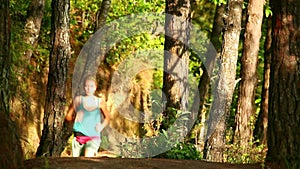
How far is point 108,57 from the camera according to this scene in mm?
23531

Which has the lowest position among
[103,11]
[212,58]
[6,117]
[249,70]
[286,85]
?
[6,117]

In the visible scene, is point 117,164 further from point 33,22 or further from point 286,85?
point 33,22

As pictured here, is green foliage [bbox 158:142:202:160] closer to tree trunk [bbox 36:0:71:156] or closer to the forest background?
the forest background

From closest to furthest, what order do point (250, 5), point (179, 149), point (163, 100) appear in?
1. point (179, 149)
2. point (163, 100)
3. point (250, 5)

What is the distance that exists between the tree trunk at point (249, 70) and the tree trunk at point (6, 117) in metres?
11.3

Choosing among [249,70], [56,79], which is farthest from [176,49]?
[249,70]

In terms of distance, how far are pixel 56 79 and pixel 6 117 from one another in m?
7.26

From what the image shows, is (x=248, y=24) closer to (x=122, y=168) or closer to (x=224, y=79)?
(x=224, y=79)

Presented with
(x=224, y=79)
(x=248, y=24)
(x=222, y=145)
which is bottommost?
(x=222, y=145)

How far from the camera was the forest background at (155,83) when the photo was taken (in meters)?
9.57

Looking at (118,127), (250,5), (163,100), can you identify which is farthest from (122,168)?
(118,127)

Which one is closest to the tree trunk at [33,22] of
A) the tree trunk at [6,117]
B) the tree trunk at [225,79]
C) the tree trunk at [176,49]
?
the tree trunk at [176,49]

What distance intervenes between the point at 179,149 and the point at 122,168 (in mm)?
3788

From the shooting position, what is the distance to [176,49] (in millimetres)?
15531
